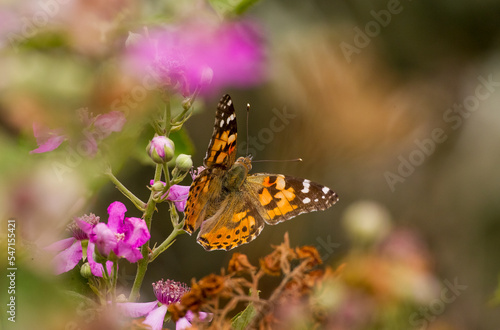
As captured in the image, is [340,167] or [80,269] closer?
[80,269]

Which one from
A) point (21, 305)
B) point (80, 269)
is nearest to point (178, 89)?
point (80, 269)

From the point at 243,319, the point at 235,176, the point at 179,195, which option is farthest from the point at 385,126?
the point at 243,319

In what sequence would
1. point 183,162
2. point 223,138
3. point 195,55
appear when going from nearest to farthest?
point 195,55 → point 183,162 → point 223,138

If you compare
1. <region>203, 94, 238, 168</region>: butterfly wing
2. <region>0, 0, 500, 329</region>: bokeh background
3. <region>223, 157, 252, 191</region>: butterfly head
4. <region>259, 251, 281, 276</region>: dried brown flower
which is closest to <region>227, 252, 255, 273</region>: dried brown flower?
<region>259, 251, 281, 276</region>: dried brown flower

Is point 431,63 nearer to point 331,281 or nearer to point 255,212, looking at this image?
point 255,212

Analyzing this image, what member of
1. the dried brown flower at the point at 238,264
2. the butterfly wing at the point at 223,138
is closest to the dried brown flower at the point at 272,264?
the dried brown flower at the point at 238,264

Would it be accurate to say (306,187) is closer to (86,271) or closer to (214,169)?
(214,169)
